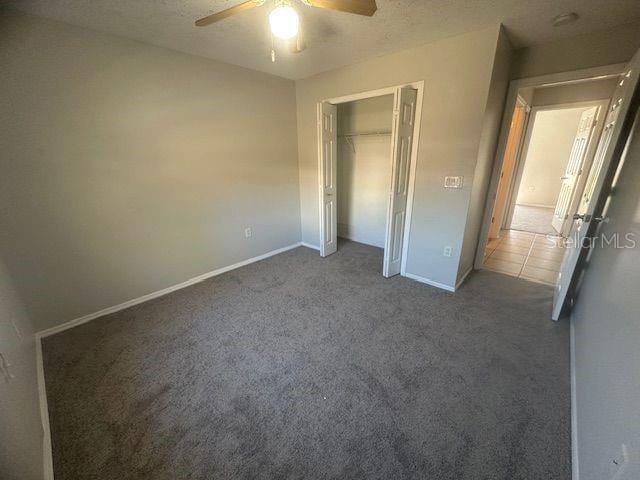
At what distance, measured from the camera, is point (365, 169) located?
3.82 meters

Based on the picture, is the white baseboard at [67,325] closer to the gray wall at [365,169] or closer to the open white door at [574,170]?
the gray wall at [365,169]

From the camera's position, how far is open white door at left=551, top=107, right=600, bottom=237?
3773 mm

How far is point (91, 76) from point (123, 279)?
1.74 meters

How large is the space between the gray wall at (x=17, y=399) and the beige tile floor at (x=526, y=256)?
403 centimetres

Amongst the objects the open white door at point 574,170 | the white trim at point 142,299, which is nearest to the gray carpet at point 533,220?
the open white door at point 574,170

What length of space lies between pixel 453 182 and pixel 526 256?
7.13 feet

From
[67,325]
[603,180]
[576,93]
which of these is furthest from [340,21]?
[576,93]

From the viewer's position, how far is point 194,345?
194cm

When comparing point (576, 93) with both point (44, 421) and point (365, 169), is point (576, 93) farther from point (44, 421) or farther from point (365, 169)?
point (44, 421)

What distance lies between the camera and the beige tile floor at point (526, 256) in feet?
9.93

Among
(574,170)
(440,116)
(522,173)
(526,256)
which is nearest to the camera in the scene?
(440,116)

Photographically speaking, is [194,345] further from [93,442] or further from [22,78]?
[22,78]

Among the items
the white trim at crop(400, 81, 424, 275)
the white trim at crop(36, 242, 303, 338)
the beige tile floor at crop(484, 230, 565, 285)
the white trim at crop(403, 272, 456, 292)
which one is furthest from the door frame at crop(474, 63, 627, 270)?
the white trim at crop(36, 242, 303, 338)

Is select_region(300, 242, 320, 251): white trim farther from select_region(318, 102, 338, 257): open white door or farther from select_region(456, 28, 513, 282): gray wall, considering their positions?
select_region(456, 28, 513, 282): gray wall
